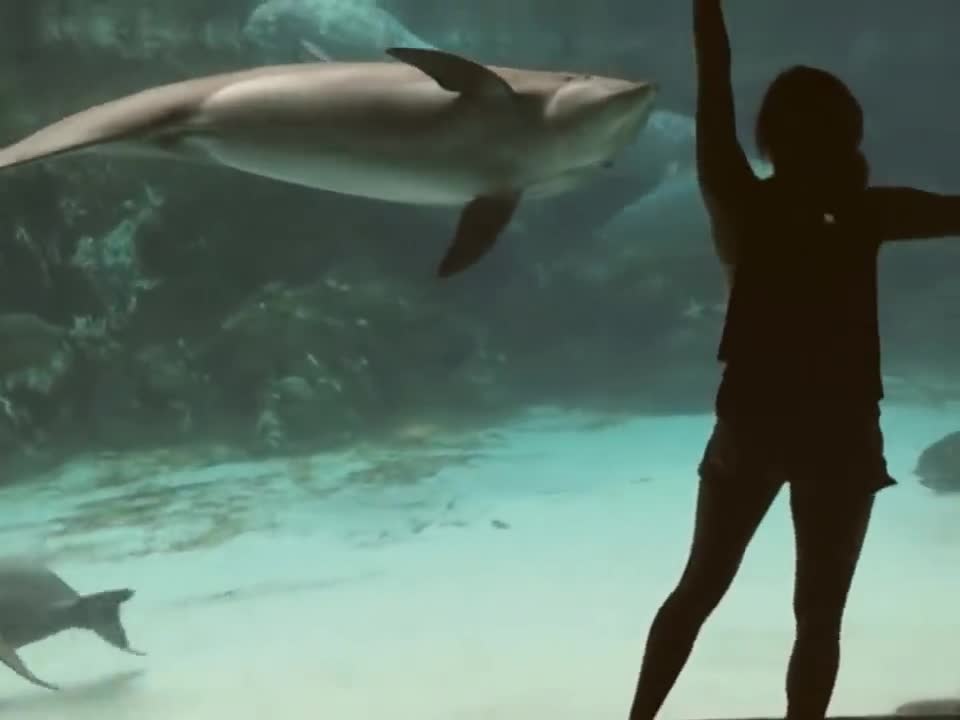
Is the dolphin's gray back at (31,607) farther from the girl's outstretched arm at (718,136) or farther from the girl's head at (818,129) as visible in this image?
the girl's head at (818,129)

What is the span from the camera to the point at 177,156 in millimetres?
1875

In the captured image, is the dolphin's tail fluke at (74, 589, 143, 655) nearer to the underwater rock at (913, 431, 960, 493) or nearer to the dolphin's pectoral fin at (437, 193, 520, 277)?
the dolphin's pectoral fin at (437, 193, 520, 277)

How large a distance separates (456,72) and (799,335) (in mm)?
793

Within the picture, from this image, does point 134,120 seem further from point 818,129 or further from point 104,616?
point 104,616

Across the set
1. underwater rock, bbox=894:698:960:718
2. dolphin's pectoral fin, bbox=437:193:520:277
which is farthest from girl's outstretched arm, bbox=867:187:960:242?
underwater rock, bbox=894:698:960:718

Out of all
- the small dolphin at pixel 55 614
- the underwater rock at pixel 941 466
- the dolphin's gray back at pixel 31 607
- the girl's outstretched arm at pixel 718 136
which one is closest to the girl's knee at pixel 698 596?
the girl's outstretched arm at pixel 718 136

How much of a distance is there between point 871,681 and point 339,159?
2.70 metres

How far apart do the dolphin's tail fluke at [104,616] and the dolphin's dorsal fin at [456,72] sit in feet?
10.7

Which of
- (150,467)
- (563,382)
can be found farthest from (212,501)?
(563,382)

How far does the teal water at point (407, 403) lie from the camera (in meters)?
3.93

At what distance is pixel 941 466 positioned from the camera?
7.69 m

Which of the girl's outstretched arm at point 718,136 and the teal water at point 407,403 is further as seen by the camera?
the teal water at point 407,403

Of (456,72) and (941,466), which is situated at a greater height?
(456,72)

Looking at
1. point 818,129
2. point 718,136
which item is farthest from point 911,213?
point 718,136
